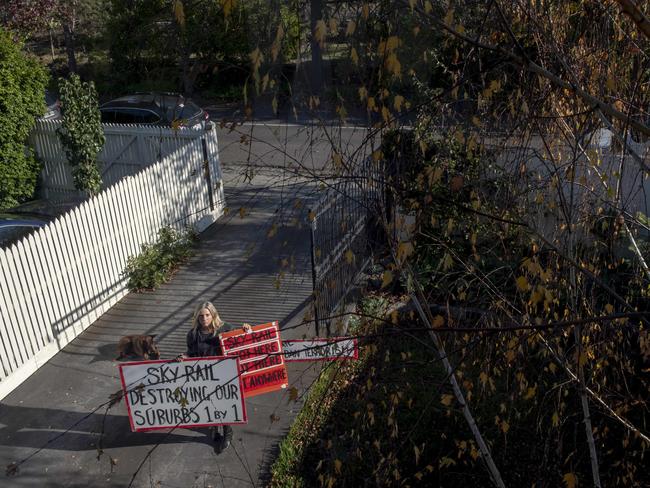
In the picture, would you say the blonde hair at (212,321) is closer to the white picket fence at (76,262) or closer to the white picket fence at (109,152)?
the white picket fence at (76,262)

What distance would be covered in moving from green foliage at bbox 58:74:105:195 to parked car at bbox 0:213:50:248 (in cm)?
252

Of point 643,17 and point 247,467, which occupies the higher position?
point 643,17

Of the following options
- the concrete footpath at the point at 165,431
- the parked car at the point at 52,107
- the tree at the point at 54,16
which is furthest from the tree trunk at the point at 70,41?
the concrete footpath at the point at 165,431

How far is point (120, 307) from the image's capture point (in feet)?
31.6

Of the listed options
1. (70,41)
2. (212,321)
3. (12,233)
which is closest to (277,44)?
(212,321)

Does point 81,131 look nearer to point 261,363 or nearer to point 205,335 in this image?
point 205,335

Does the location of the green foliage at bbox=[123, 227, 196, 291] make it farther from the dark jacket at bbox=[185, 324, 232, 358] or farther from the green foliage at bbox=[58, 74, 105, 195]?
the dark jacket at bbox=[185, 324, 232, 358]

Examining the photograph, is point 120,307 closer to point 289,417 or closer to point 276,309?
point 276,309

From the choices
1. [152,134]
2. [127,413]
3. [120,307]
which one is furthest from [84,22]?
[127,413]

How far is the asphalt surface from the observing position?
6.41 m

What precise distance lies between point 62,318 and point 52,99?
13.1 m

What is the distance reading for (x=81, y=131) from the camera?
12.2 meters

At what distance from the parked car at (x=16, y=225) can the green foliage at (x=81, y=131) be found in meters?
2.52

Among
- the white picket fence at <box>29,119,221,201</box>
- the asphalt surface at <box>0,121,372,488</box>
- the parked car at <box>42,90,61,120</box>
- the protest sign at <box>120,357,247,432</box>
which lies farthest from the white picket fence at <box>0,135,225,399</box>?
the parked car at <box>42,90,61,120</box>
